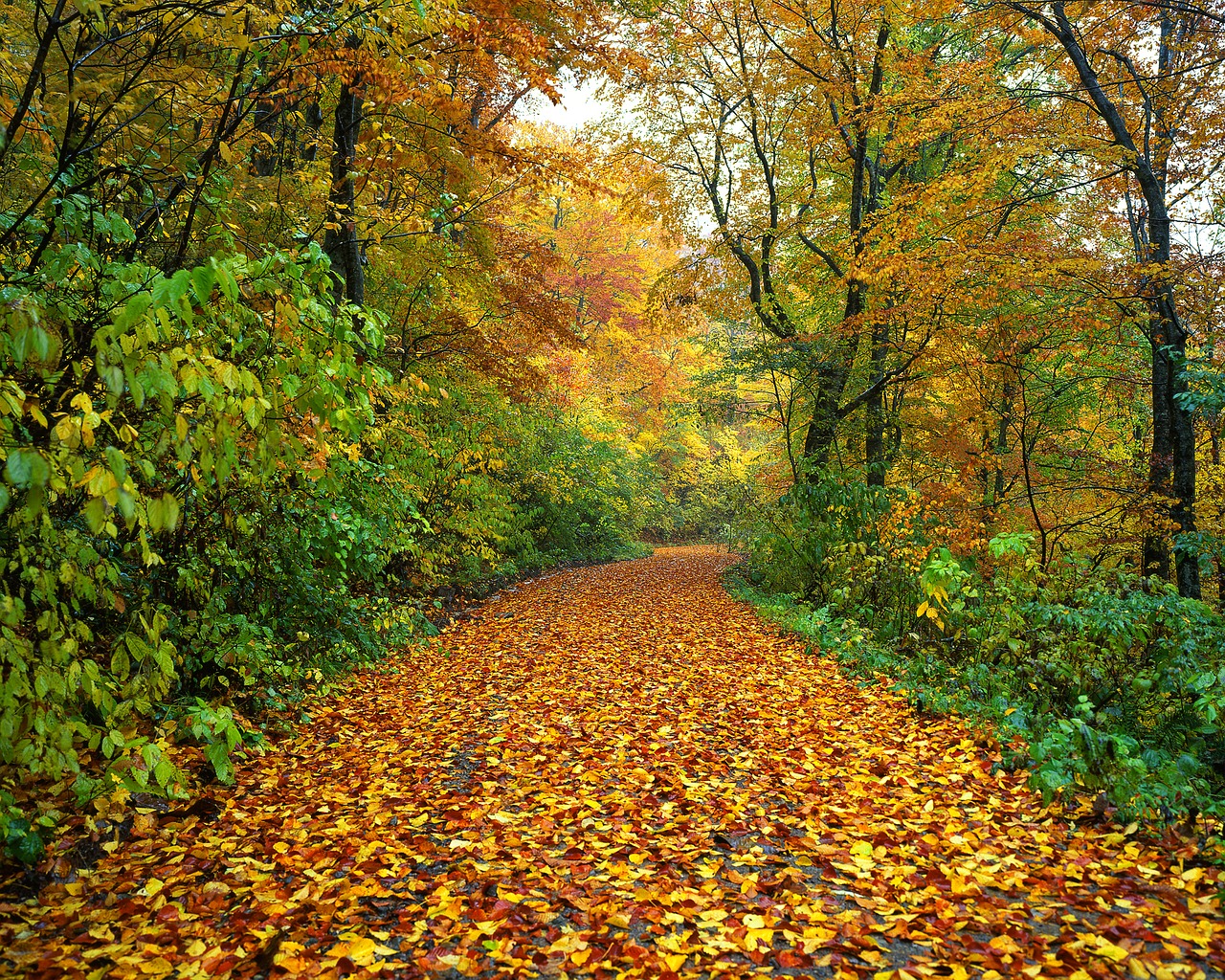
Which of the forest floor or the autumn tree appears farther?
the autumn tree

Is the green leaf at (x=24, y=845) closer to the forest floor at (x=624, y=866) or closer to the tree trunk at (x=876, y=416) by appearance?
the forest floor at (x=624, y=866)

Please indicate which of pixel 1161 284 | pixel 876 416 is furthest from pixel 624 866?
pixel 876 416

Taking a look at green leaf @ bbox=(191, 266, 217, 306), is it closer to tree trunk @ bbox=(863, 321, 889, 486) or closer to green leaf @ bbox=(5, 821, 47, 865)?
green leaf @ bbox=(5, 821, 47, 865)

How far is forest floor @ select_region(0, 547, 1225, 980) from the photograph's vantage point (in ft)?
7.34

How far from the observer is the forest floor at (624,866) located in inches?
88.0

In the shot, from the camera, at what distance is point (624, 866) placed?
2.87 metres

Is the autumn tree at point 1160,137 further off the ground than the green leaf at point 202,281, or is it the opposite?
the autumn tree at point 1160,137

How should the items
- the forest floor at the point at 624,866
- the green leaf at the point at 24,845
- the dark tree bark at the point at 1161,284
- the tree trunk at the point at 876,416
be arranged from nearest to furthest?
1. the forest floor at the point at 624,866
2. the green leaf at the point at 24,845
3. the dark tree bark at the point at 1161,284
4. the tree trunk at the point at 876,416

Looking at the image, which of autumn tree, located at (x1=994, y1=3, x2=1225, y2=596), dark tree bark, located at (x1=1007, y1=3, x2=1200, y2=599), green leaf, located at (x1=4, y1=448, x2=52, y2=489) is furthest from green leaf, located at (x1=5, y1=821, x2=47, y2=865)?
autumn tree, located at (x1=994, y1=3, x2=1225, y2=596)

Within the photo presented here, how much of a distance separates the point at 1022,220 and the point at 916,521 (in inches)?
179

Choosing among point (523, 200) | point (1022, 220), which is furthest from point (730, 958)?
point (523, 200)

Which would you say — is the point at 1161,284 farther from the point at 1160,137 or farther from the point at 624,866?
the point at 624,866

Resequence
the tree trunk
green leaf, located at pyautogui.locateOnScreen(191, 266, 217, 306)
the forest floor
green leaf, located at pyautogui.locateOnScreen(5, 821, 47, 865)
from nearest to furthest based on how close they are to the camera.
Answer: green leaf, located at pyautogui.locateOnScreen(191, 266, 217, 306) → the forest floor → green leaf, located at pyautogui.locateOnScreen(5, 821, 47, 865) → the tree trunk

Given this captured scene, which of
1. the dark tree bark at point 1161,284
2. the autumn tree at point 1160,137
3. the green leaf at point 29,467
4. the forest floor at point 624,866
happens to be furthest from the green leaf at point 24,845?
the autumn tree at point 1160,137
